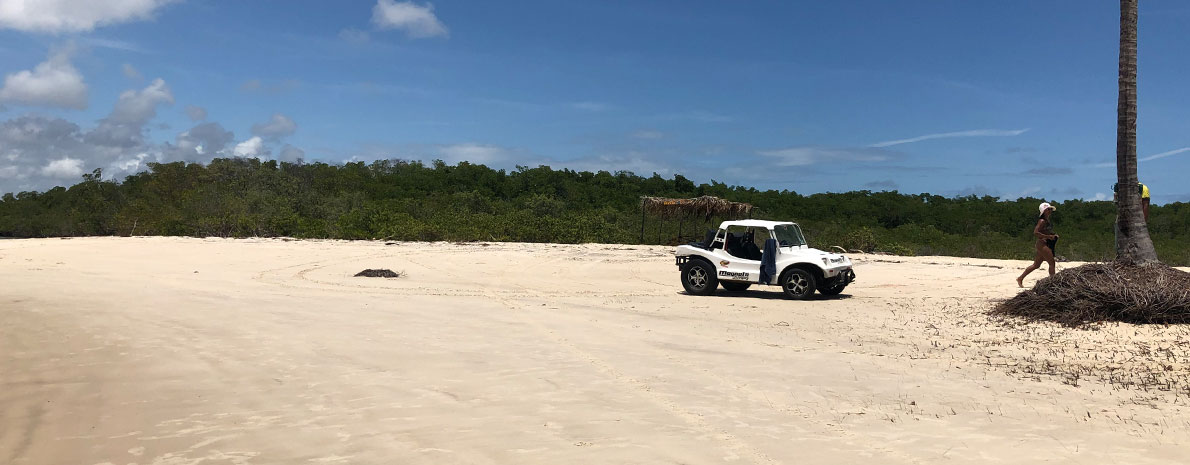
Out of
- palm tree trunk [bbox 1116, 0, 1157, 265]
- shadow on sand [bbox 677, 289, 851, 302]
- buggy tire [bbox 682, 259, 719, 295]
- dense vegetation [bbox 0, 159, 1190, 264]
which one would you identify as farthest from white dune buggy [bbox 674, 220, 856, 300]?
dense vegetation [bbox 0, 159, 1190, 264]

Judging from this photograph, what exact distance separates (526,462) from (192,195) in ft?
143

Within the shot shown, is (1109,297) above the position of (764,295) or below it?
above

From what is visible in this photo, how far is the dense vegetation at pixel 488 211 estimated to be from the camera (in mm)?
32625

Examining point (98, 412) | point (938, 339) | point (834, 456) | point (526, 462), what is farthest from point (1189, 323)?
point (98, 412)

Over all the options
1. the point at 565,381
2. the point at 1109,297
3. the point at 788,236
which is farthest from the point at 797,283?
the point at 565,381

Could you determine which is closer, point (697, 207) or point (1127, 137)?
point (1127, 137)

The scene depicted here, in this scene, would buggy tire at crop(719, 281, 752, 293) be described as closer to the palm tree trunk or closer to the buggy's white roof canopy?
the buggy's white roof canopy

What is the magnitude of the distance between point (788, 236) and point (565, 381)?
8.54 meters

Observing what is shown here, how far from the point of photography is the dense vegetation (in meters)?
32.6

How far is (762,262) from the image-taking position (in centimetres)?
1447

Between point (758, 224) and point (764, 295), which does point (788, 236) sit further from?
point (764, 295)

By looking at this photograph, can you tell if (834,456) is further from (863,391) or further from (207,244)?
(207,244)

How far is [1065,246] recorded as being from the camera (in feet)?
107

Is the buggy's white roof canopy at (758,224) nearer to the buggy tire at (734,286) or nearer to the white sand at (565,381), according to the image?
the buggy tire at (734,286)
